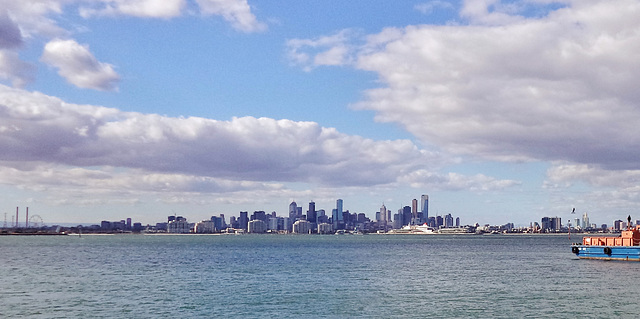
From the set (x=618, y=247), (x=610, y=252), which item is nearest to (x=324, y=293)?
(x=618, y=247)

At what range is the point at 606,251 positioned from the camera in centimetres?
12556

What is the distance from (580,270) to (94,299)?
8066 centimetres

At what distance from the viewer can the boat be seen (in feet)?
392

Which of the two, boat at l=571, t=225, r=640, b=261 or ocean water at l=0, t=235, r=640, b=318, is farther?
boat at l=571, t=225, r=640, b=261

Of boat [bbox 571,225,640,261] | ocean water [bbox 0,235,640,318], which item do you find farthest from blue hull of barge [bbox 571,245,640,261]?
ocean water [bbox 0,235,640,318]

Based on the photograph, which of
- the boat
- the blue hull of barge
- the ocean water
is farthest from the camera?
the boat

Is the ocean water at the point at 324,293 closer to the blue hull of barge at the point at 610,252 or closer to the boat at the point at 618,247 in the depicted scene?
the blue hull of barge at the point at 610,252

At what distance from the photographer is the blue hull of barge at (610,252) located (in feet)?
390

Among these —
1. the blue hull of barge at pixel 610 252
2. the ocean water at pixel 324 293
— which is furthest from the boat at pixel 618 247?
the ocean water at pixel 324 293

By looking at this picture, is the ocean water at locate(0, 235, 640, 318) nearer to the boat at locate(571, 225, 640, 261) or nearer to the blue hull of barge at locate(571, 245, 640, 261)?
the blue hull of barge at locate(571, 245, 640, 261)

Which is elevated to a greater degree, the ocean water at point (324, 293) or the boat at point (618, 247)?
the boat at point (618, 247)

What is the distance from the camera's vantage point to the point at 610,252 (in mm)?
124312

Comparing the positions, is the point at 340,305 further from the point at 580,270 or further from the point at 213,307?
the point at 580,270

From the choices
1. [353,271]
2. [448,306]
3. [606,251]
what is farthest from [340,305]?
[606,251]
